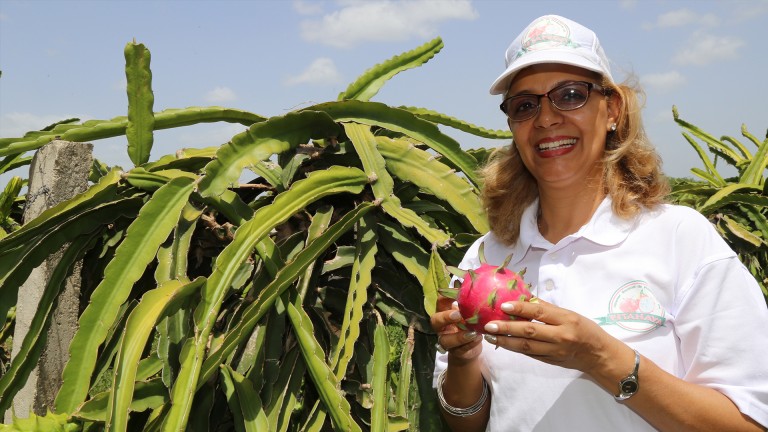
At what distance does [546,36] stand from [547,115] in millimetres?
188

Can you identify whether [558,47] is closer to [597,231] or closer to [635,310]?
[597,231]

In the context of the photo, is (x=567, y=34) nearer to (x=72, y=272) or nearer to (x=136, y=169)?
(x=136, y=169)

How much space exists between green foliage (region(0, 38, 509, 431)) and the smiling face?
1.13ft

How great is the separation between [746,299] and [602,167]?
0.45 meters

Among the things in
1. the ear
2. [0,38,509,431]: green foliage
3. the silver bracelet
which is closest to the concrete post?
[0,38,509,431]: green foliage

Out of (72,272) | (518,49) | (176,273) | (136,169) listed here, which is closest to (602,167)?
(518,49)

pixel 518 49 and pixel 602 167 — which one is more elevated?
pixel 518 49

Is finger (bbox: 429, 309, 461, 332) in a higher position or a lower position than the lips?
lower

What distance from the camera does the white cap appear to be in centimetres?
161

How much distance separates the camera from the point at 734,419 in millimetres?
1369

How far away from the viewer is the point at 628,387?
52.8 inches

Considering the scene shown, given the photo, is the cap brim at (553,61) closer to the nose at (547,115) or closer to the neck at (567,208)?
the nose at (547,115)

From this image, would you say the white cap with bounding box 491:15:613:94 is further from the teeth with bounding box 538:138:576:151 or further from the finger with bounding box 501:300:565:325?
the finger with bounding box 501:300:565:325

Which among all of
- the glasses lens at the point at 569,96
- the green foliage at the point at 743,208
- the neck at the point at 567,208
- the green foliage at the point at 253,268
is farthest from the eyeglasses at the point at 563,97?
the green foliage at the point at 743,208
